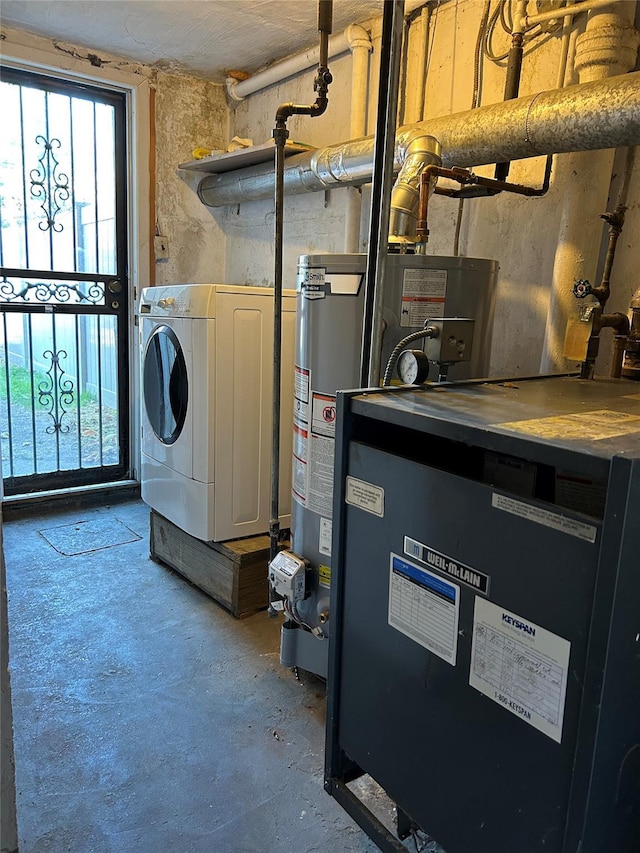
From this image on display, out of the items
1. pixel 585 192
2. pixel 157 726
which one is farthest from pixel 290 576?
pixel 585 192

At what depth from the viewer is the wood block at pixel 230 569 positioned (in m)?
2.40

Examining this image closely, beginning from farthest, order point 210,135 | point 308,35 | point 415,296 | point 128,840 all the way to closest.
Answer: point 210,135 < point 308,35 < point 415,296 < point 128,840

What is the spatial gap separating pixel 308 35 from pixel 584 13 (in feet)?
4.95

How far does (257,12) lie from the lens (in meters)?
2.71

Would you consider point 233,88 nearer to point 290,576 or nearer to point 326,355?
point 326,355

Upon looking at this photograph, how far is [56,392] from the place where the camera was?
140 inches

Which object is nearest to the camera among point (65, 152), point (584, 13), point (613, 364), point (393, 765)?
point (393, 765)

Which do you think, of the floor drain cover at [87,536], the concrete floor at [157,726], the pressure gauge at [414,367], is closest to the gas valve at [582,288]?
the pressure gauge at [414,367]

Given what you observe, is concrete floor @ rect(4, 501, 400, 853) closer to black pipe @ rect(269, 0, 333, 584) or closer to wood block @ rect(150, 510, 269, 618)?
wood block @ rect(150, 510, 269, 618)

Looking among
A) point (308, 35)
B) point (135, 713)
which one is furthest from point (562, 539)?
point (308, 35)

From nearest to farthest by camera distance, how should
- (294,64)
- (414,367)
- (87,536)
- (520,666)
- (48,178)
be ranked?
1. (520,666)
2. (414,367)
3. (294,64)
4. (87,536)
5. (48,178)

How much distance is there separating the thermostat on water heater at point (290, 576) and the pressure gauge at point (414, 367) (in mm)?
808

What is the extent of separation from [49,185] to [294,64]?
150 centimetres

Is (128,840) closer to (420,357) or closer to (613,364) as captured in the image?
(420,357)
